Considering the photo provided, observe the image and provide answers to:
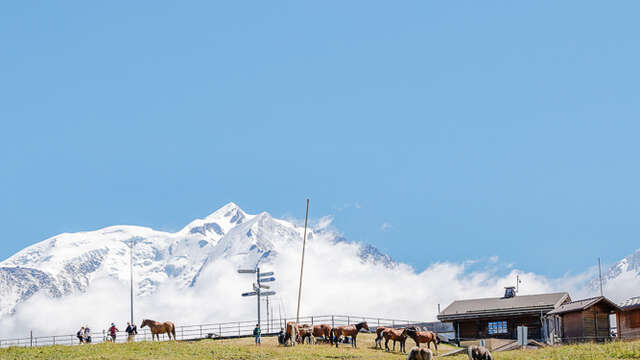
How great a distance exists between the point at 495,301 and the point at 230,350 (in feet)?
124

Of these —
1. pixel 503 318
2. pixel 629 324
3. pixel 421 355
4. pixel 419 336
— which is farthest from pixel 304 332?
pixel 629 324

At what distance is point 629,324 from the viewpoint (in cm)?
7844

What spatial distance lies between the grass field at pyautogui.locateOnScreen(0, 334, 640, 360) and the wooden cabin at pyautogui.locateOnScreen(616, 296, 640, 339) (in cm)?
1274

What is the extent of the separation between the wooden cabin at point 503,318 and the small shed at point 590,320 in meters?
7.34

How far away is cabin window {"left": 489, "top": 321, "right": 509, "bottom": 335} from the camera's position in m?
90.8

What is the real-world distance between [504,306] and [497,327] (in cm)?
246

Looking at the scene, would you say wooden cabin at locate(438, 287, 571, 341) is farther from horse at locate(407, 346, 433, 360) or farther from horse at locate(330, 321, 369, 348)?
horse at locate(407, 346, 433, 360)

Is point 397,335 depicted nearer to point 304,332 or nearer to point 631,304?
point 304,332

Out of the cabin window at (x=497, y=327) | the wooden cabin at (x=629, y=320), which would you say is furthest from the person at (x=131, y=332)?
the wooden cabin at (x=629, y=320)

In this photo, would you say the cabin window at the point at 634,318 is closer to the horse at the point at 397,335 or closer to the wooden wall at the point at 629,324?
the wooden wall at the point at 629,324

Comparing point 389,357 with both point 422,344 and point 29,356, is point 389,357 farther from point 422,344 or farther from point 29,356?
point 29,356

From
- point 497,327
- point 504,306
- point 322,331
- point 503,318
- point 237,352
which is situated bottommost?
point 237,352

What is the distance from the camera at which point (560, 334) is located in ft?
271

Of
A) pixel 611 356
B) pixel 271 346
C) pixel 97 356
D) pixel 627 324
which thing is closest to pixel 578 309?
pixel 627 324
